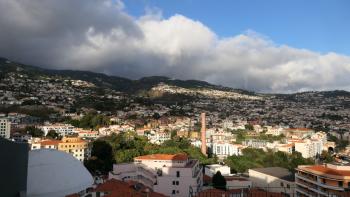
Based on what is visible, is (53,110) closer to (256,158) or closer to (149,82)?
(256,158)

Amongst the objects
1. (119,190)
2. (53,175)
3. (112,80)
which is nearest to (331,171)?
(119,190)

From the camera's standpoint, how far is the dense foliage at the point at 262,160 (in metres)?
48.6

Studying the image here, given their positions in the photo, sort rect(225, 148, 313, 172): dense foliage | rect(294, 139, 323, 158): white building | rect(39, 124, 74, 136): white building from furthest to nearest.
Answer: rect(294, 139, 323, 158): white building → rect(39, 124, 74, 136): white building → rect(225, 148, 313, 172): dense foliage

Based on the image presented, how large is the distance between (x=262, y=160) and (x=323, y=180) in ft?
85.2

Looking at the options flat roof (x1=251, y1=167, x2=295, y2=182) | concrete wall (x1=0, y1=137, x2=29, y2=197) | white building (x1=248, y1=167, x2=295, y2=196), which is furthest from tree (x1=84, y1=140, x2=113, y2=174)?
concrete wall (x1=0, y1=137, x2=29, y2=197)

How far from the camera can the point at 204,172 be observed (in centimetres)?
4003

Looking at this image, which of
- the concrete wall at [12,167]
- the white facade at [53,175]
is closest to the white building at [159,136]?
the white facade at [53,175]

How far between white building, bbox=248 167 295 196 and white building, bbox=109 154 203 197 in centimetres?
830

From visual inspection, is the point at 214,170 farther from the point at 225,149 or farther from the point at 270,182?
the point at 225,149

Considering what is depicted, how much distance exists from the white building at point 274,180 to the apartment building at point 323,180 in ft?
9.98

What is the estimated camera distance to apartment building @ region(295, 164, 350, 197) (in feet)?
82.6

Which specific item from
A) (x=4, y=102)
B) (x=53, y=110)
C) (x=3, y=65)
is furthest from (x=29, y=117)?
(x=3, y=65)

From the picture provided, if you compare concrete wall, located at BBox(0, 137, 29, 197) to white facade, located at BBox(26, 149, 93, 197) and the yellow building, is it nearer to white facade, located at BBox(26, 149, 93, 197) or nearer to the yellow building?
white facade, located at BBox(26, 149, 93, 197)

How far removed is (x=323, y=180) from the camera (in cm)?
2673
